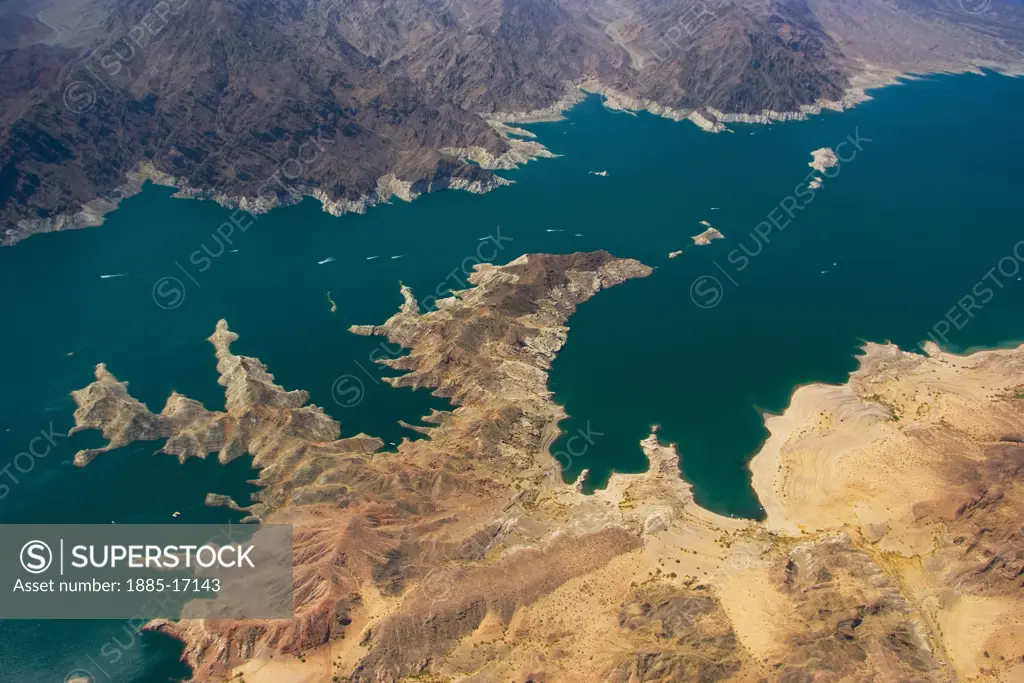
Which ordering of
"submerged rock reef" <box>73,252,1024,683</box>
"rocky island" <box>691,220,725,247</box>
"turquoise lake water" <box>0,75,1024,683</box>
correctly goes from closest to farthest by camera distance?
"submerged rock reef" <box>73,252,1024,683</box> → "turquoise lake water" <box>0,75,1024,683</box> → "rocky island" <box>691,220,725,247</box>

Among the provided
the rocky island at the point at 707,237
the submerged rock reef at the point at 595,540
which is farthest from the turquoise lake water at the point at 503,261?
the submerged rock reef at the point at 595,540

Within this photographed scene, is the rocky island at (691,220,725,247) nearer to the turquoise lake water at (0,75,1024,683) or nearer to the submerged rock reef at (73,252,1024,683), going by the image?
the turquoise lake water at (0,75,1024,683)

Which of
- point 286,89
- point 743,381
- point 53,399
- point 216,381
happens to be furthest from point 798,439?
point 286,89

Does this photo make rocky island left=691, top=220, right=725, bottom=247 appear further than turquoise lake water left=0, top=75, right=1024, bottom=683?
Yes

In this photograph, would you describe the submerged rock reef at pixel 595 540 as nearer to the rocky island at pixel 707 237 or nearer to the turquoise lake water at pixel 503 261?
the turquoise lake water at pixel 503 261

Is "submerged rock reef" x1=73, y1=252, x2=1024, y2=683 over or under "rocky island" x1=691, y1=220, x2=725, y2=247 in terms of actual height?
under

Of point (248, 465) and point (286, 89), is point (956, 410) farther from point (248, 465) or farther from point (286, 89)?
point (286, 89)

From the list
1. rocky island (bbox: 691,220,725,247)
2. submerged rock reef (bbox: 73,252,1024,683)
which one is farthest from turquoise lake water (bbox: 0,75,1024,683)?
submerged rock reef (bbox: 73,252,1024,683)
